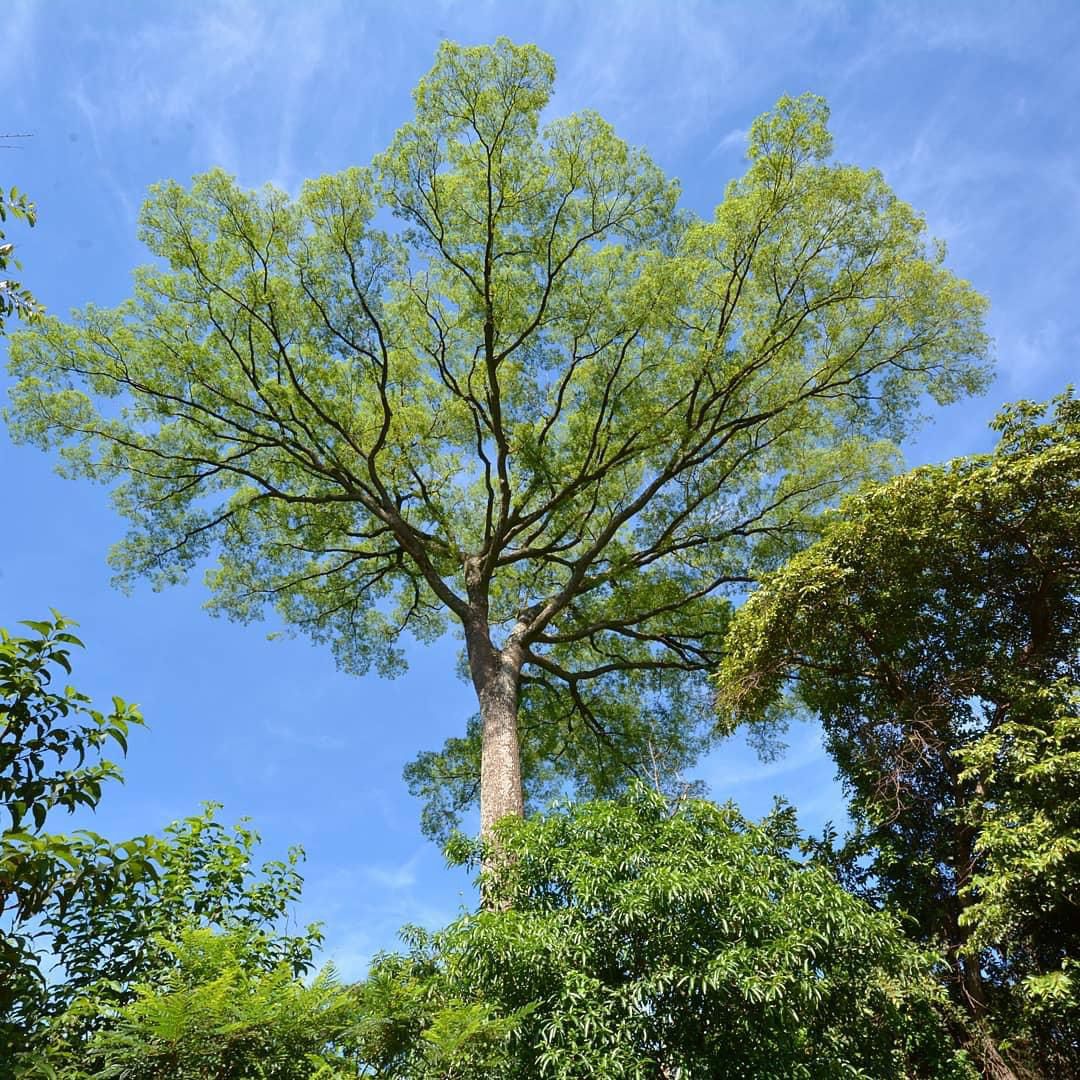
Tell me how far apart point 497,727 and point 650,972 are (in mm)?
4486

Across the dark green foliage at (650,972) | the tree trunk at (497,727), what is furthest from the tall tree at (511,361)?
the dark green foliage at (650,972)

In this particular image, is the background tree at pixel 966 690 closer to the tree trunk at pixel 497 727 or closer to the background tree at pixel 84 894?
the tree trunk at pixel 497 727

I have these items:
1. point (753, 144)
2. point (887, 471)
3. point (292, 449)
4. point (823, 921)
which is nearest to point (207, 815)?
point (823, 921)

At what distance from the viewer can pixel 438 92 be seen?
9477 mm

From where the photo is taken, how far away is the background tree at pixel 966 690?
20.3 feet

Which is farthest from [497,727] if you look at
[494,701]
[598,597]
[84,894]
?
[84,894]

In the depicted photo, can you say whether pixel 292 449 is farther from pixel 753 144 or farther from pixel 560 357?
pixel 753 144

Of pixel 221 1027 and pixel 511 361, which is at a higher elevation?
pixel 511 361

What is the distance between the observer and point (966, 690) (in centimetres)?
756

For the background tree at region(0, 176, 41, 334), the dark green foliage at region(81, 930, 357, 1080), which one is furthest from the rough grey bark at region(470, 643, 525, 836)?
the background tree at region(0, 176, 41, 334)

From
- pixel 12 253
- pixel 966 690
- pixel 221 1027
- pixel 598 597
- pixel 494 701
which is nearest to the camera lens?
pixel 12 253

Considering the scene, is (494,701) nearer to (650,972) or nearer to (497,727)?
(497,727)

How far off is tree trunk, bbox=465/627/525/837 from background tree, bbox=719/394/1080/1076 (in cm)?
234

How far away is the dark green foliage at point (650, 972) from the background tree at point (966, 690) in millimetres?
1046
